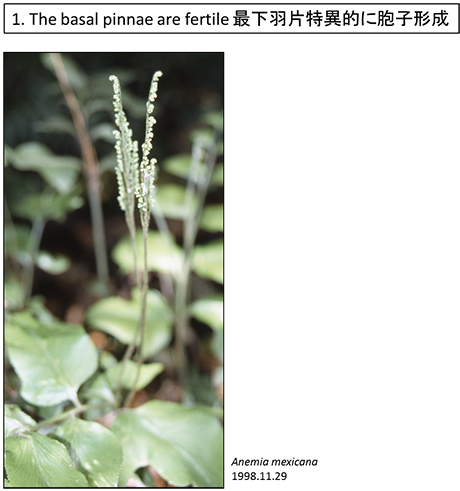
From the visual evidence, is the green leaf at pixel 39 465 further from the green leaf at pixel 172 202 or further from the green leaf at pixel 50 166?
the green leaf at pixel 172 202

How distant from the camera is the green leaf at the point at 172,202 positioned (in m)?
1.33

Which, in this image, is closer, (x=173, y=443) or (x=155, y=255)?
(x=173, y=443)

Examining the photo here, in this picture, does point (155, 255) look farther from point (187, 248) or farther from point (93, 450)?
point (93, 450)

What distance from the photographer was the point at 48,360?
76 centimetres

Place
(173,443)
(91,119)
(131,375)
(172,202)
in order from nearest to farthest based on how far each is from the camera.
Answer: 1. (173,443)
2. (131,375)
3. (172,202)
4. (91,119)

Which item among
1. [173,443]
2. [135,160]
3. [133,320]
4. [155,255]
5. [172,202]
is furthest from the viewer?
[172,202]

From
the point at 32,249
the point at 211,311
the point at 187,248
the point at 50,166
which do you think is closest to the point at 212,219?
the point at 187,248

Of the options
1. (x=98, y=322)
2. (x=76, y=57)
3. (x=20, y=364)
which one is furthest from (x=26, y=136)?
(x=20, y=364)

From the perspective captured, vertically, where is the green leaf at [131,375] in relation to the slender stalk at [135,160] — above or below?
below

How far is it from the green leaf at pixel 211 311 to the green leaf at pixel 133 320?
0.30ft

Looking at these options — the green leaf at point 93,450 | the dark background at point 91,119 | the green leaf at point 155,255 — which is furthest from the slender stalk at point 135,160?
the dark background at point 91,119

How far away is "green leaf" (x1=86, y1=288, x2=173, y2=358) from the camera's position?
1.03 meters

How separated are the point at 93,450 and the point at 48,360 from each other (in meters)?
0.22

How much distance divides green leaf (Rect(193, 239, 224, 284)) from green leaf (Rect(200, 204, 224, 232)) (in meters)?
0.06
